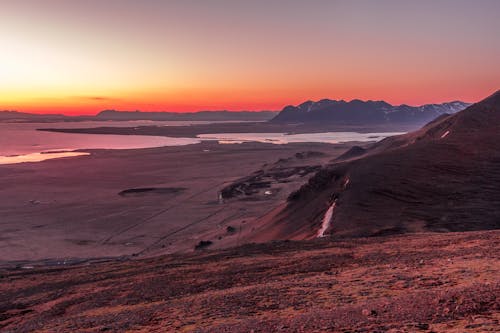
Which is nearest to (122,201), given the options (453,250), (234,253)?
(234,253)

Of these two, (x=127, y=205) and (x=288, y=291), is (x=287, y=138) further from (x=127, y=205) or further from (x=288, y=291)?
(x=288, y=291)

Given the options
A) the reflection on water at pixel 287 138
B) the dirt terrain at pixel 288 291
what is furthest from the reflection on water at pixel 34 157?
the dirt terrain at pixel 288 291

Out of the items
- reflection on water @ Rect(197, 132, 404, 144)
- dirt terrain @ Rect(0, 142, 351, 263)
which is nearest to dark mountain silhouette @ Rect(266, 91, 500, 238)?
dirt terrain @ Rect(0, 142, 351, 263)

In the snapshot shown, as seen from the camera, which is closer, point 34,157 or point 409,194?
point 409,194

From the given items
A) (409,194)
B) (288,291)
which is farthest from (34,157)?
(288,291)

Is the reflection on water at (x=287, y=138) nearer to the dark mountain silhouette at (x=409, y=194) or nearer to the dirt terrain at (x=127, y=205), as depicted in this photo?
the dirt terrain at (x=127, y=205)

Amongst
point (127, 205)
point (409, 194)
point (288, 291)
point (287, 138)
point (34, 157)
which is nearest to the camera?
point (288, 291)
